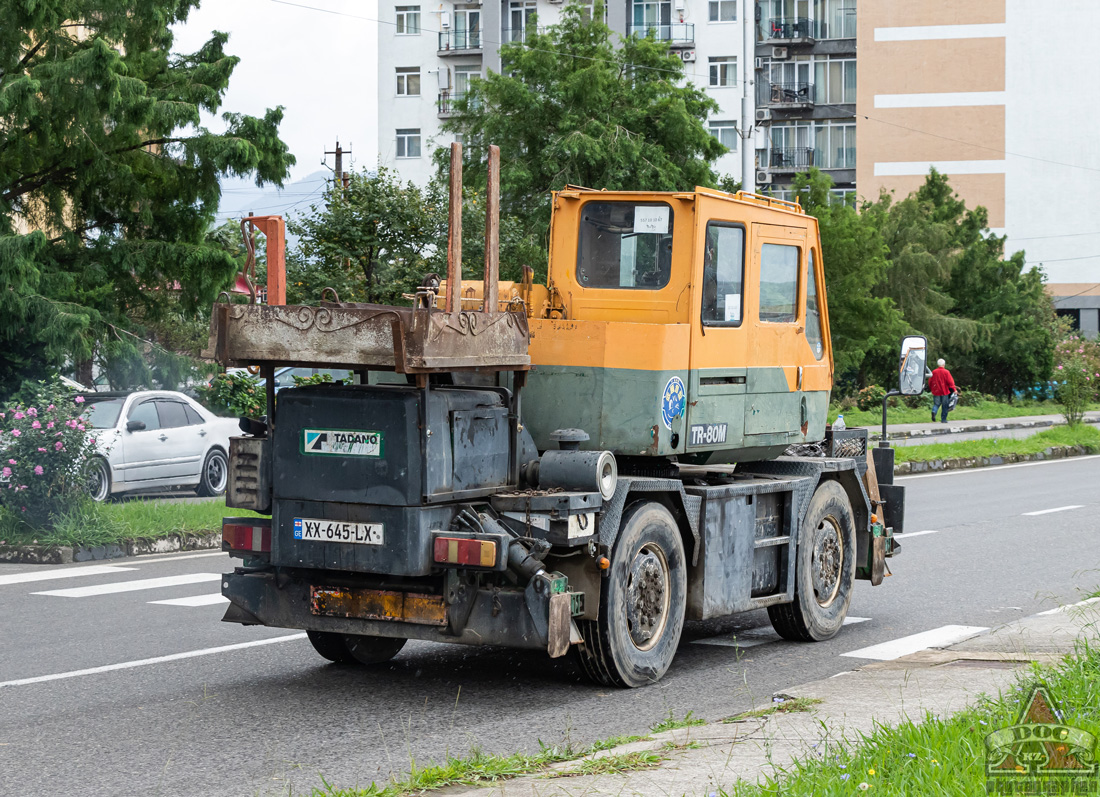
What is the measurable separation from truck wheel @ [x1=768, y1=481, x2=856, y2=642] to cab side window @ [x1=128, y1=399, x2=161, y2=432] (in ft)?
37.3

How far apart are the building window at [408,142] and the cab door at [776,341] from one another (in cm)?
5709

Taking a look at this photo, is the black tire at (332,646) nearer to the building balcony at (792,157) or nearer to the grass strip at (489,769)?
the grass strip at (489,769)

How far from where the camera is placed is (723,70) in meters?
Result: 63.3

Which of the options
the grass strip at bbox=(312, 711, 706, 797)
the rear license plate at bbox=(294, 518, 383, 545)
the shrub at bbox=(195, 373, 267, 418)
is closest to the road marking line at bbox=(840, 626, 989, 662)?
the grass strip at bbox=(312, 711, 706, 797)

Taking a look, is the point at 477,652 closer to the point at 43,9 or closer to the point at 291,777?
the point at 291,777

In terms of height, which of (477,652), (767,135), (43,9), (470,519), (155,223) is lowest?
(477,652)

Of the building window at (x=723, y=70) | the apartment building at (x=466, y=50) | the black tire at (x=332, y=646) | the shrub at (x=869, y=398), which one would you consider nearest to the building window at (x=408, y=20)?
the apartment building at (x=466, y=50)

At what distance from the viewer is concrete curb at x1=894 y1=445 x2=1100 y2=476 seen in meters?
24.7

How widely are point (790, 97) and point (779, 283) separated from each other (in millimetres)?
60911

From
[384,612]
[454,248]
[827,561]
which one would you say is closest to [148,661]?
[384,612]

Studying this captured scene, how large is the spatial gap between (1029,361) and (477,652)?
45931mm

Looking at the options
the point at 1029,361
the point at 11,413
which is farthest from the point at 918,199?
the point at 11,413

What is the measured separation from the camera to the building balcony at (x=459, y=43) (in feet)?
209

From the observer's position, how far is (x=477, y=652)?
28.6ft
